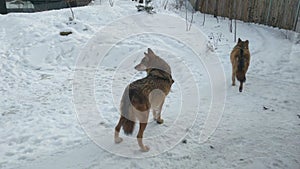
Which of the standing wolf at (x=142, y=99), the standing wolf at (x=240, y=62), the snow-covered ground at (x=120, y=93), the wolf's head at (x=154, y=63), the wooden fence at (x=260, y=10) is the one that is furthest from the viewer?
the wooden fence at (x=260, y=10)

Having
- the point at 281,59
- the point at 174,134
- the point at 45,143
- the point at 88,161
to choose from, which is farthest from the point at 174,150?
the point at 281,59

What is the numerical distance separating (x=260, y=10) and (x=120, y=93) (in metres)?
6.76

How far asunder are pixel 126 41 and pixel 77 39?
4.46 feet

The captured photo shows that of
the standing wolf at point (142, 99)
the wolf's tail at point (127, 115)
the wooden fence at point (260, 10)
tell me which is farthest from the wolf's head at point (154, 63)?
the wooden fence at point (260, 10)

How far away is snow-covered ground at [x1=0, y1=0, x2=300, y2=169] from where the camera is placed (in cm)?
331

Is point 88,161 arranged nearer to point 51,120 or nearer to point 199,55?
point 51,120

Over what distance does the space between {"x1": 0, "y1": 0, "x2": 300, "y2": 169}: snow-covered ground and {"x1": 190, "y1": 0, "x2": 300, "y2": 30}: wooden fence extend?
41 cm

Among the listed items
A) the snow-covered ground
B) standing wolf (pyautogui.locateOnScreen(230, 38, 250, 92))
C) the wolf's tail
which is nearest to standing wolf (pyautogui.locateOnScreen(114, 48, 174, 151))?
the wolf's tail

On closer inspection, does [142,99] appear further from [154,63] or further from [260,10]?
[260,10]

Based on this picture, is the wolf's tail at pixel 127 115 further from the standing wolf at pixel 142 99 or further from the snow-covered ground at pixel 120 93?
the snow-covered ground at pixel 120 93

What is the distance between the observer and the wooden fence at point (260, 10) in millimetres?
8789

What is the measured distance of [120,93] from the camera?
529cm

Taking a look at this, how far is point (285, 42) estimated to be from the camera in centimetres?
802

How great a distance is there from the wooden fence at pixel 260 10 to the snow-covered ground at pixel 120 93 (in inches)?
16.0
